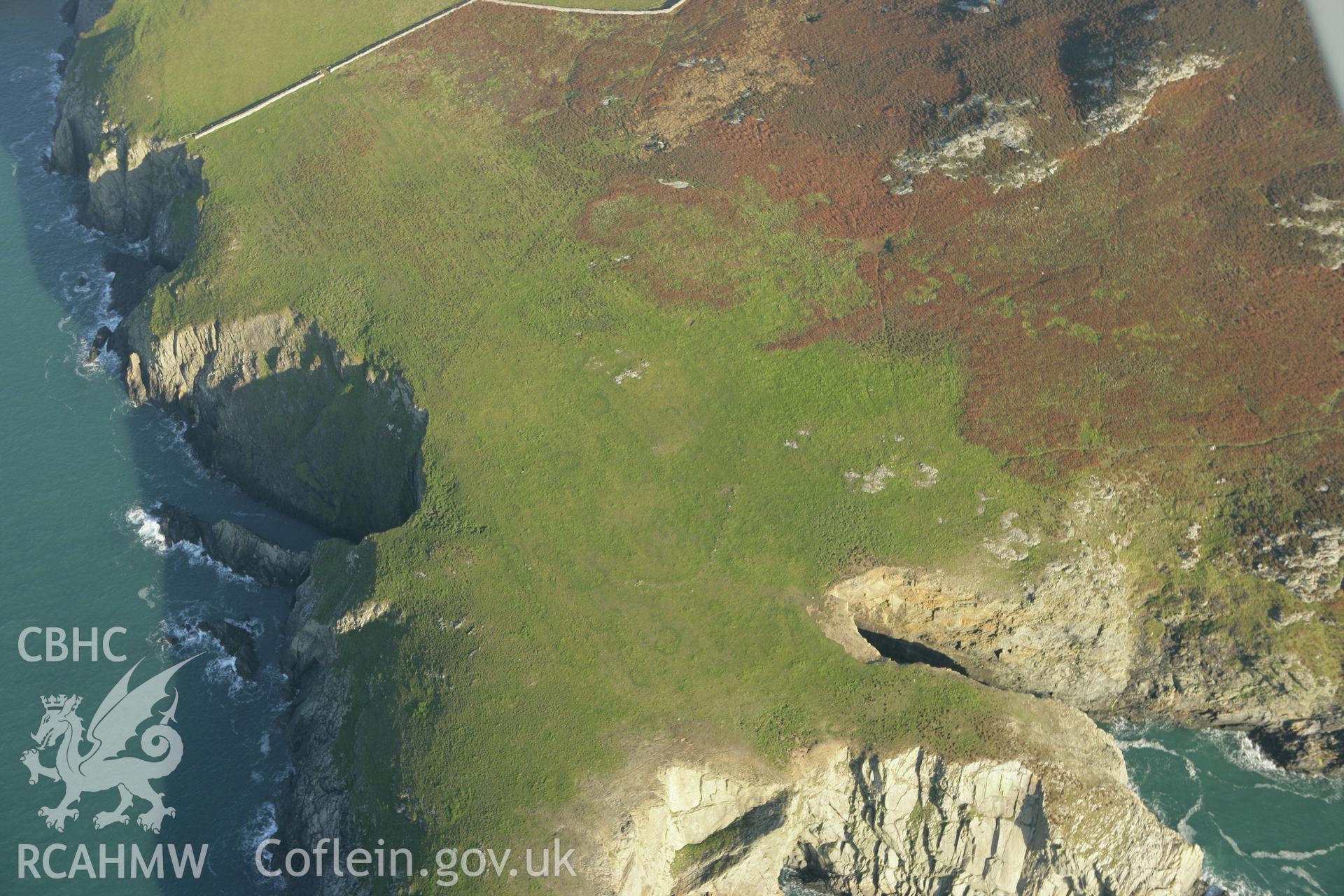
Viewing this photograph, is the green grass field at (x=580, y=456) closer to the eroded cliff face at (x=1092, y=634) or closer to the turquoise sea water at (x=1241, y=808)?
the eroded cliff face at (x=1092, y=634)

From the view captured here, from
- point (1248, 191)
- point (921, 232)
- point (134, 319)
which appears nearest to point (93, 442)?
point (134, 319)

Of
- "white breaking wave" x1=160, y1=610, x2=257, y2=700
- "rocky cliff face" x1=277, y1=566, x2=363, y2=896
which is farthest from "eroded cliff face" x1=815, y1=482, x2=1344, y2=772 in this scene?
"white breaking wave" x1=160, y1=610, x2=257, y2=700

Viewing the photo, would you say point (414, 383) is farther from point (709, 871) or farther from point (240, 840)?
point (709, 871)

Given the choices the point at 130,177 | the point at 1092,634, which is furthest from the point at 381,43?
the point at 1092,634

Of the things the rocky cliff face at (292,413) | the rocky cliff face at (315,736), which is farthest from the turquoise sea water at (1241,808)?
the rocky cliff face at (292,413)

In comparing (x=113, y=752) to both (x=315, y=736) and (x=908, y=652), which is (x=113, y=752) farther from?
(x=908, y=652)

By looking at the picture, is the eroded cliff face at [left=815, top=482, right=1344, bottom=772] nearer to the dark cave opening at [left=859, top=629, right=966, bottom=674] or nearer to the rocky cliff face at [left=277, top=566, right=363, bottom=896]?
the dark cave opening at [left=859, top=629, right=966, bottom=674]
